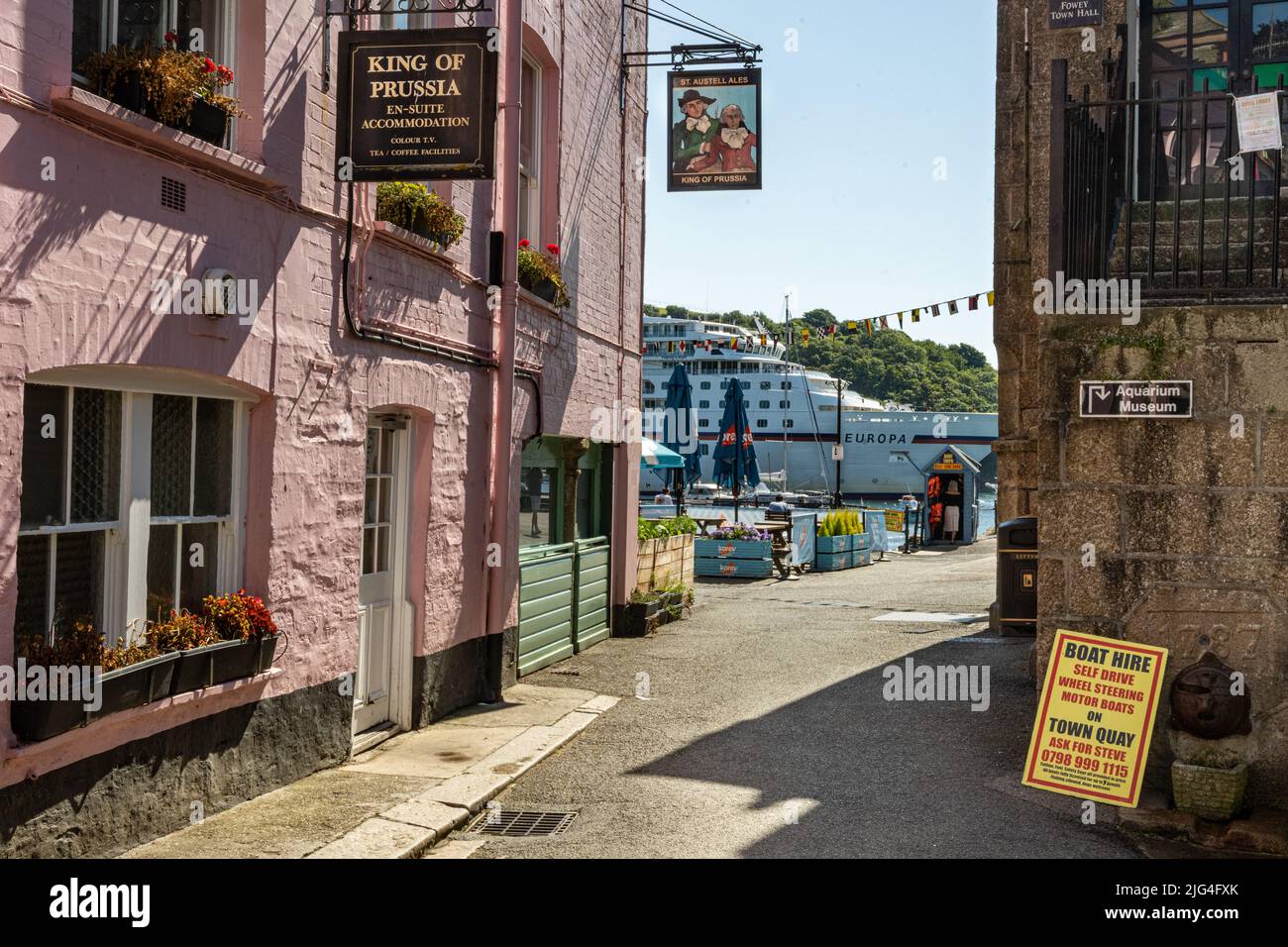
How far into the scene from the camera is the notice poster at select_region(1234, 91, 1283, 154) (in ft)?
23.5

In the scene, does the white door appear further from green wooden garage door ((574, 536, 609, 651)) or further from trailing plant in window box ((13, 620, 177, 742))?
green wooden garage door ((574, 536, 609, 651))

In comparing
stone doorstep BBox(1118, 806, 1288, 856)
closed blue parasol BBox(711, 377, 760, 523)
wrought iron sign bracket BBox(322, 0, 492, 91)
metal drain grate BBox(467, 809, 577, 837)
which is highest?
wrought iron sign bracket BBox(322, 0, 492, 91)

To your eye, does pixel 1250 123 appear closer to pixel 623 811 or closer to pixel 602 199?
pixel 623 811

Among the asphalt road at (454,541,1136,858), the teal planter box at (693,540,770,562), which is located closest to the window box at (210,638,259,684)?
the asphalt road at (454,541,1136,858)

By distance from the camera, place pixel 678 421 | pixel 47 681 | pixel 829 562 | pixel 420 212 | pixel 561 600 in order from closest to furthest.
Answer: pixel 47 681, pixel 420 212, pixel 561 600, pixel 829 562, pixel 678 421

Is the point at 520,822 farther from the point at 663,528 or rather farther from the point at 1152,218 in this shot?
the point at 663,528

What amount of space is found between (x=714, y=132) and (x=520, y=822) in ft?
29.9

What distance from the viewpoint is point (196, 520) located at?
6996 mm

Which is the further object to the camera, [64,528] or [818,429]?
[818,429]

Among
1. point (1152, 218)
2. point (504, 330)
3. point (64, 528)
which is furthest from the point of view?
point (504, 330)

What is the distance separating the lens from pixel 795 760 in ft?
29.2

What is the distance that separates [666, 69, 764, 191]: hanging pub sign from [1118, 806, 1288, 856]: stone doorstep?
892 centimetres

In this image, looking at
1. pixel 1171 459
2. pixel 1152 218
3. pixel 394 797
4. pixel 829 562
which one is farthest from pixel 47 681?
pixel 829 562

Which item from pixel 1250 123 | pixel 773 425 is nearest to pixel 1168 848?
pixel 1250 123
